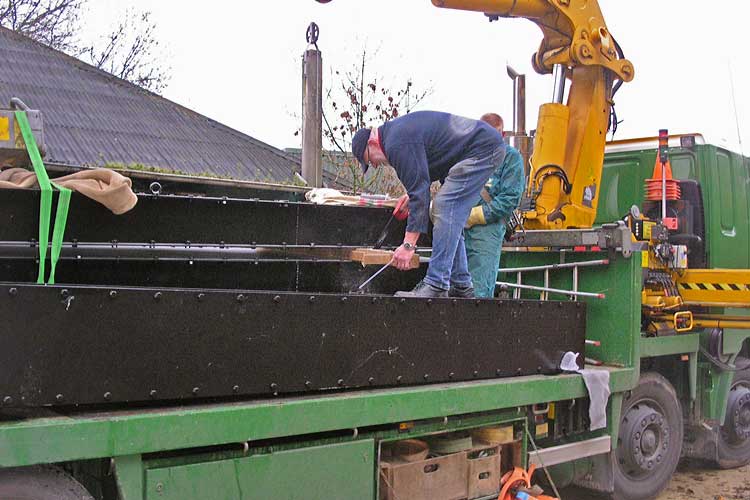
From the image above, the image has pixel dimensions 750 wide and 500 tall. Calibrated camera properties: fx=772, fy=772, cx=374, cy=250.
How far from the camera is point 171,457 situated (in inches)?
122

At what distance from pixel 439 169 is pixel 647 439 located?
2.82 m

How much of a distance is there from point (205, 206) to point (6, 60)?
35.4ft

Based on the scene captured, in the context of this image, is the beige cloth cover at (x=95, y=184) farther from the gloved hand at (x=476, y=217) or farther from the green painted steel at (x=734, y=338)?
the green painted steel at (x=734, y=338)

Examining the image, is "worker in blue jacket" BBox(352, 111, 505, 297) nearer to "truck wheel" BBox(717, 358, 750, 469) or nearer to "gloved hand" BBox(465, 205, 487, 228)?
"gloved hand" BBox(465, 205, 487, 228)

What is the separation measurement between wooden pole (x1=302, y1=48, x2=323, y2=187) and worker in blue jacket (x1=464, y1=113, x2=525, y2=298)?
9.27 ft

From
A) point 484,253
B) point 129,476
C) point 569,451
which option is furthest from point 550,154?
point 129,476

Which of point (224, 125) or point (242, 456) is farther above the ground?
point (224, 125)

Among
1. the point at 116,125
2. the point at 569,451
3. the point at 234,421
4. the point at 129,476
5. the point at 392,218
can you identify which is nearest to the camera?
the point at 129,476

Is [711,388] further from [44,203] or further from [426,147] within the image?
[44,203]

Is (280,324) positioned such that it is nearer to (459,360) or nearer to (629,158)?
(459,360)

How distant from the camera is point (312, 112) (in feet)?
25.5

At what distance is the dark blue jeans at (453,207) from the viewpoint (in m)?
4.48

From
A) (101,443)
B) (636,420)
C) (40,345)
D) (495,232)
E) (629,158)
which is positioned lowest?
(636,420)

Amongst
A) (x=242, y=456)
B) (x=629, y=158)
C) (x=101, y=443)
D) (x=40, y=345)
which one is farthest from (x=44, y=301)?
(x=629, y=158)
